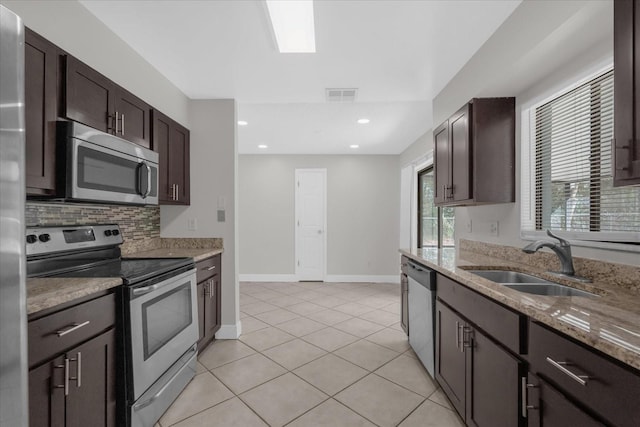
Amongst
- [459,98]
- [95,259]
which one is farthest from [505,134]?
[95,259]

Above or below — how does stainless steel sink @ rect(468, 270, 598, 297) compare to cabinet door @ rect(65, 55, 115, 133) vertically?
below

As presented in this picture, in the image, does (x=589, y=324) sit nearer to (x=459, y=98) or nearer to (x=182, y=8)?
(x=459, y=98)

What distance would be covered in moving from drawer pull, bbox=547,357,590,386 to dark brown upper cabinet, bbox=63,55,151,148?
2.41 m

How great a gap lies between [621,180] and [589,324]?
1.91 ft

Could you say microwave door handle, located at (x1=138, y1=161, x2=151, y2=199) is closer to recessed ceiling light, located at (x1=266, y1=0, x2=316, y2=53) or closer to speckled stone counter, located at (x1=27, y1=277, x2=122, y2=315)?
speckled stone counter, located at (x1=27, y1=277, x2=122, y2=315)

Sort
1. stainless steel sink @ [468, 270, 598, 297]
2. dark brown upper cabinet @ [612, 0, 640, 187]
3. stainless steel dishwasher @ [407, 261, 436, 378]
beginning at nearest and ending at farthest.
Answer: dark brown upper cabinet @ [612, 0, 640, 187] → stainless steel sink @ [468, 270, 598, 297] → stainless steel dishwasher @ [407, 261, 436, 378]

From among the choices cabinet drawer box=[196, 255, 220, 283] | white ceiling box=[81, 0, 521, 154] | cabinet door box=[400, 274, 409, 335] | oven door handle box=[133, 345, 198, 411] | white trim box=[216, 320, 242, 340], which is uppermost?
white ceiling box=[81, 0, 521, 154]

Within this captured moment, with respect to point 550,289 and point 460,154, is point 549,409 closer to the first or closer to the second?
point 550,289

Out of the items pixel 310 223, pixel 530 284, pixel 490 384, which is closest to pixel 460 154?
pixel 530 284

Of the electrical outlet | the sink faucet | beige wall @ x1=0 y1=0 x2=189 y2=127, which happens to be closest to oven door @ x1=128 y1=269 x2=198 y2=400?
beige wall @ x1=0 y1=0 x2=189 y2=127

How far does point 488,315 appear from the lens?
1365mm

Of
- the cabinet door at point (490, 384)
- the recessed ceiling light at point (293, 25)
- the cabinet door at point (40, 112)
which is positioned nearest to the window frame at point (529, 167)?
the cabinet door at point (490, 384)

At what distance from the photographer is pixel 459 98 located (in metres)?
2.46

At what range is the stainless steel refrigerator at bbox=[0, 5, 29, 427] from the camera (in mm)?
724
